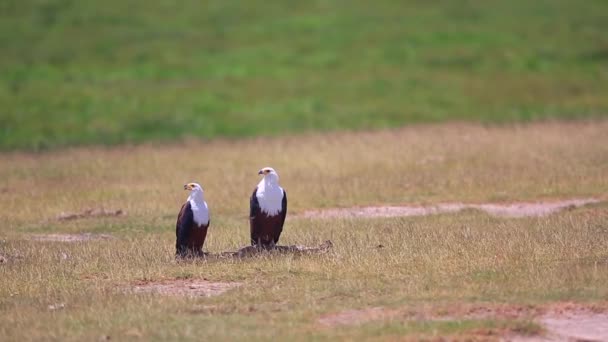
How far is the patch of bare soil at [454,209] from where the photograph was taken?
16.3 metres

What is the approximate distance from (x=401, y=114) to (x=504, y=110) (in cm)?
302

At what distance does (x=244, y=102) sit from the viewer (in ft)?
112

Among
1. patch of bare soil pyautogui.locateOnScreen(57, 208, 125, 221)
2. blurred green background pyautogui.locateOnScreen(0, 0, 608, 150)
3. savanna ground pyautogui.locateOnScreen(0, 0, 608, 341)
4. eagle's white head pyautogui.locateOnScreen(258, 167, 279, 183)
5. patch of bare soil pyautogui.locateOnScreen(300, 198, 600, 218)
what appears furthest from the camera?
blurred green background pyautogui.locateOnScreen(0, 0, 608, 150)

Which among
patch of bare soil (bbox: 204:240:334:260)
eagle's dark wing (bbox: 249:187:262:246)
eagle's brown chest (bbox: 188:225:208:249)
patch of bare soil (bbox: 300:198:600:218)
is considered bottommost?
patch of bare soil (bbox: 204:240:334:260)

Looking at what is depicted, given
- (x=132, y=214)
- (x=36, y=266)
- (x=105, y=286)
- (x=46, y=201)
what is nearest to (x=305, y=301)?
(x=105, y=286)

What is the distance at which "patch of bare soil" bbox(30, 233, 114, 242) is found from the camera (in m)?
14.9

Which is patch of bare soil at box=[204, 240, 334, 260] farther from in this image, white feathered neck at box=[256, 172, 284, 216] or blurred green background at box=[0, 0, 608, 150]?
blurred green background at box=[0, 0, 608, 150]

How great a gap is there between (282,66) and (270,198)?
85.1ft

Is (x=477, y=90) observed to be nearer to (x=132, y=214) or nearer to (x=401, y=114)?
(x=401, y=114)

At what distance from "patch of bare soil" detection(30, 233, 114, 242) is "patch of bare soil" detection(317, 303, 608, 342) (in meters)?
6.15

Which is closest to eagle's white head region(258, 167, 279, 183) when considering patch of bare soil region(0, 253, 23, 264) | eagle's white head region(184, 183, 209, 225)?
eagle's white head region(184, 183, 209, 225)

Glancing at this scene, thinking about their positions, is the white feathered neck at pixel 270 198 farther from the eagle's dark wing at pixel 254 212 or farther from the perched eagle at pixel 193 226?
the perched eagle at pixel 193 226

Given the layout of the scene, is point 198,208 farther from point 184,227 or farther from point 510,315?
point 510,315

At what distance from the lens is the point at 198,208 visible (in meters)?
12.3
